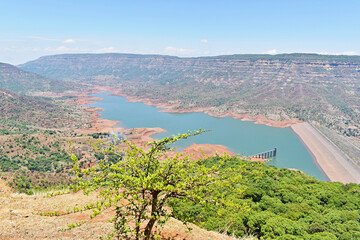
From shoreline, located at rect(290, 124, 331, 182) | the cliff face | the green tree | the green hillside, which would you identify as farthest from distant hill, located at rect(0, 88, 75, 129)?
shoreline, located at rect(290, 124, 331, 182)

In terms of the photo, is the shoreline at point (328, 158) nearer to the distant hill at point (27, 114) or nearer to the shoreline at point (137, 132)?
the shoreline at point (137, 132)

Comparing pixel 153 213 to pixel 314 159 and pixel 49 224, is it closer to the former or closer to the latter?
pixel 49 224

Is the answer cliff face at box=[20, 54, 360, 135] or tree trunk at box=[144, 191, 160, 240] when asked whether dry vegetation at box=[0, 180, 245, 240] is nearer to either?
tree trunk at box=[144, 191, 160, 240]

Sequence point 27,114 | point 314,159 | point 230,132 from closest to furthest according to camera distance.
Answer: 1. point 314,159
2. point 27,114
3. point 230,132

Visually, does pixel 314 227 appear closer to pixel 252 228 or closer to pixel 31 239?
pixel 252 228

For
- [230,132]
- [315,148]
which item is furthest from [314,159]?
[230,132]

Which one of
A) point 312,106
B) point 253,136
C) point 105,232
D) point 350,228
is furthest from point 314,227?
point 312,106
